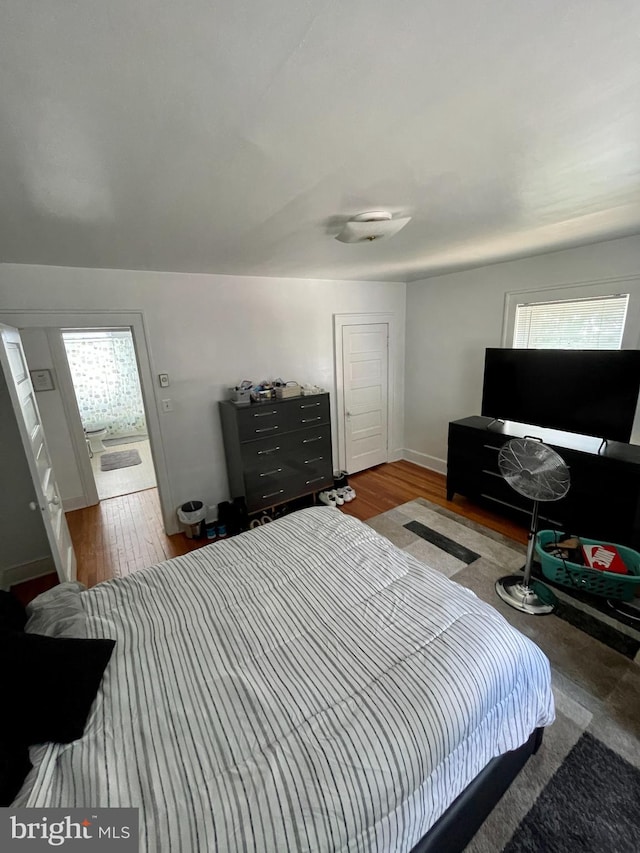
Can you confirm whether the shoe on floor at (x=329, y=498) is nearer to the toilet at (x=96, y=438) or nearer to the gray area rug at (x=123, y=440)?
the gray area rug at (x=123, y=440)

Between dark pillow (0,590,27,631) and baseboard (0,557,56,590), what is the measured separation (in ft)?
5.65

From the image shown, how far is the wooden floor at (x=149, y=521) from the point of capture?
2.89 m

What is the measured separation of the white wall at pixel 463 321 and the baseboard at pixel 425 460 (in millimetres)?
13

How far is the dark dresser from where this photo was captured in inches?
121

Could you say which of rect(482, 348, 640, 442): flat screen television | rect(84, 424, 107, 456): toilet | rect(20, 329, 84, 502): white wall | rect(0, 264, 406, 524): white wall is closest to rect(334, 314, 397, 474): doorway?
rect(0, 264, 406, 524): white wall

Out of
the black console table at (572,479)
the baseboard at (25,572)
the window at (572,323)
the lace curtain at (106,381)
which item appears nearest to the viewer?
the black console table at (572,479)

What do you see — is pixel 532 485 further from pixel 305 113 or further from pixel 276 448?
pixel 305 113

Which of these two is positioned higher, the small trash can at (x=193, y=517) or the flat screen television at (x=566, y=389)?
the flat screen television at (x=566, y=389)

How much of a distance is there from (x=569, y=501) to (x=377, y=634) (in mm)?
2192

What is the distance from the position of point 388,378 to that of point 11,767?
4.27 m

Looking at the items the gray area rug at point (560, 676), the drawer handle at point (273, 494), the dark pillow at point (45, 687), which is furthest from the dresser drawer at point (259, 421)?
the dark pillow at point (45, 687)

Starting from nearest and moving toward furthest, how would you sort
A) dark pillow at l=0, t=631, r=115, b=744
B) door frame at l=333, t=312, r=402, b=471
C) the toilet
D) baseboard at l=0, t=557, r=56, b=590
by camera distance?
1. dark pillow at l=0, t=631, r=115, b=744
2. baseboard at l=0, t=557, r=56, b=590
3. door frame at l=333, t=312, r=402, b=471
4. the toilet

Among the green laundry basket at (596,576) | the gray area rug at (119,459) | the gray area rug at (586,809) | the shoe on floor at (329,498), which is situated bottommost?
the gray area rug at (586,809)

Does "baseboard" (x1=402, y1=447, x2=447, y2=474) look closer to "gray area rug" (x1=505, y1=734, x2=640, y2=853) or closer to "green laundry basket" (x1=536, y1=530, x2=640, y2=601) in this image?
"green laundry basket" (x1=536, y1=530, x2=640, y2=601)
